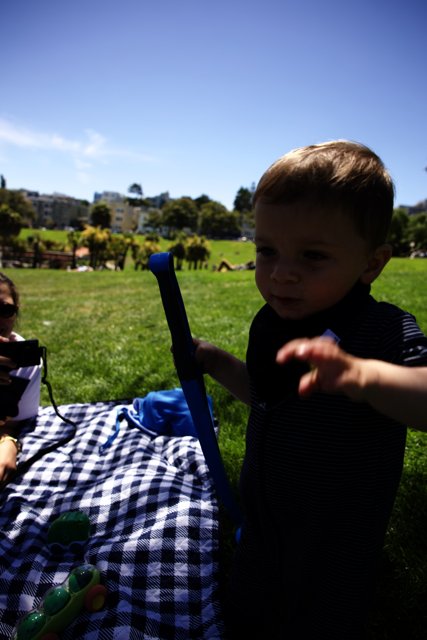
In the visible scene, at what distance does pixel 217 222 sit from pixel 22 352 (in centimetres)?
9086

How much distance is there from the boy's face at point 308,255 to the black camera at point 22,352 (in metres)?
1.58

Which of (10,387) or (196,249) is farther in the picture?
(196,249)

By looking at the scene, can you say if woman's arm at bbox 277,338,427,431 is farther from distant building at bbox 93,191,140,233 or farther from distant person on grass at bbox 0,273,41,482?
distant building at bbox 93,191,140,233

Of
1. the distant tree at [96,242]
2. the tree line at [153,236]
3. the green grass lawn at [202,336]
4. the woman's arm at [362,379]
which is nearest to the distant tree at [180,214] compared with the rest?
the tree line at [153,236]

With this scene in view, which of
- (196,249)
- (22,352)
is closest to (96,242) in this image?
(196,249)

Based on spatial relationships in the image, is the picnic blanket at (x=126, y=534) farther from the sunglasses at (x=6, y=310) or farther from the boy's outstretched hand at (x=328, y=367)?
the boy's outstretched hand at (x=328, y=367)

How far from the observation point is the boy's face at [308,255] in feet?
3.74

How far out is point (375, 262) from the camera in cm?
126

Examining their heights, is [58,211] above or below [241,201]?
below

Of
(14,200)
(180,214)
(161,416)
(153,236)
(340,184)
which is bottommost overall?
(161,416)

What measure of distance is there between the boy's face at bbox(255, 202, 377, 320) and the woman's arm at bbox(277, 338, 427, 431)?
0.89 feet

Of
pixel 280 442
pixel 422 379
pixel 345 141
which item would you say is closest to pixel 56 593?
Answer: pixel 280 442

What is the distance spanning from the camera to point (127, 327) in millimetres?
7277

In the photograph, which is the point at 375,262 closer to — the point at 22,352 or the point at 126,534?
the point at 126,534
